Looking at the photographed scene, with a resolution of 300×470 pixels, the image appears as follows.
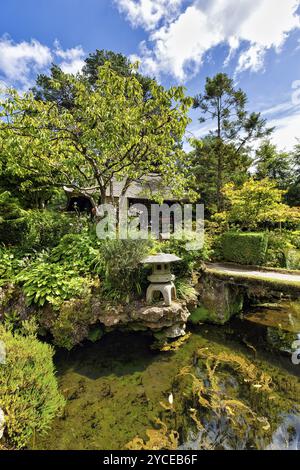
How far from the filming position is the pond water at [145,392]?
116 inches

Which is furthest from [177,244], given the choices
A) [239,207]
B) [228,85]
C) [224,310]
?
[228,85]

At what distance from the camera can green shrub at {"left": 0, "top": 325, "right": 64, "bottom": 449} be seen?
8.93ft

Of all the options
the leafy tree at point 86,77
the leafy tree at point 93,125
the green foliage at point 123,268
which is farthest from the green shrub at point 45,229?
the leafy tree at point 86,77

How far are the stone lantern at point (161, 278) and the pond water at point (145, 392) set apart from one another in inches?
48.0

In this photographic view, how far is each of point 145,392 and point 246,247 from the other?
6490mm

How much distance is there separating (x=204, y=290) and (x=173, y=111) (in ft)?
16.9

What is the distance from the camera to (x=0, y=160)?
7.08 m

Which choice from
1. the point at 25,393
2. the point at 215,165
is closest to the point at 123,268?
the point at 25,393

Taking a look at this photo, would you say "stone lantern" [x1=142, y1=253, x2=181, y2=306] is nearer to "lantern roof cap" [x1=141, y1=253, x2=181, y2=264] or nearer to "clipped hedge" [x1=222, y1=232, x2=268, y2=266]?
"lantern roof cap" [x1=141, y1=253, x2=181, y2=264]

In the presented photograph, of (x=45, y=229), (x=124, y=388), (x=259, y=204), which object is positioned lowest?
(x=124, y=388)

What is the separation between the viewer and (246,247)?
843 centimetres

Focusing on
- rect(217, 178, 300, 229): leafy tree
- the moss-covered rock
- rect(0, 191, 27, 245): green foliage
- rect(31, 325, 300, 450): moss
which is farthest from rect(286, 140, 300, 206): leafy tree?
rect(0, 191, 27, 245): green foliage

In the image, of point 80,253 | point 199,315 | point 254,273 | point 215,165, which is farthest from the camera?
point 215,165

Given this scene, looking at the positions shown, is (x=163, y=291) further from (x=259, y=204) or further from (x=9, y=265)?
(x=259, y=204)
